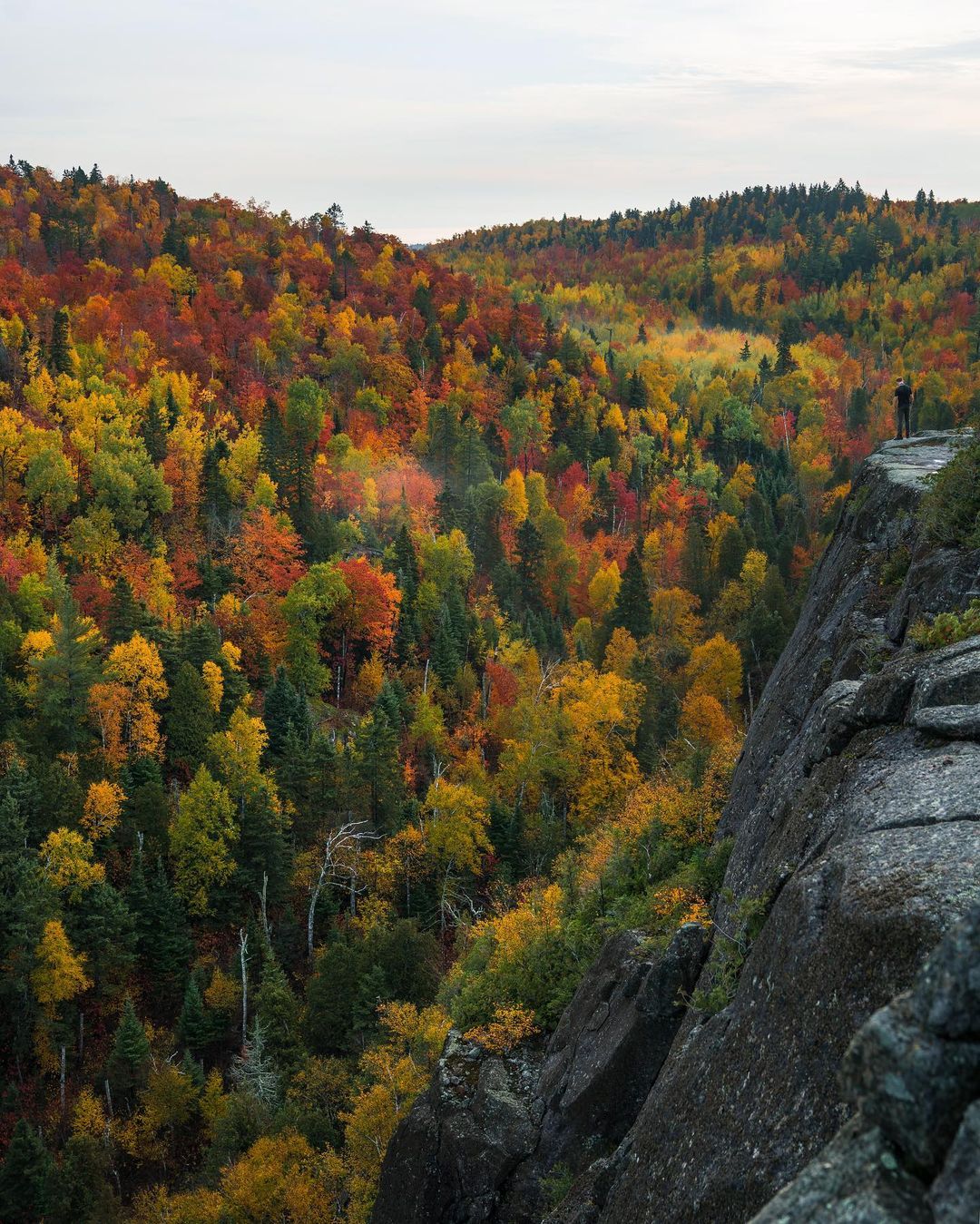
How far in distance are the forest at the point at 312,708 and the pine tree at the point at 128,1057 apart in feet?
0.51

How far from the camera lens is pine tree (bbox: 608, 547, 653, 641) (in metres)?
86.7

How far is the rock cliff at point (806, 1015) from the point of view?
696cm

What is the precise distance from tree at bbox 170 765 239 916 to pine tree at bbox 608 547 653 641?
134 feet

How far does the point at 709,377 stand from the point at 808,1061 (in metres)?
200

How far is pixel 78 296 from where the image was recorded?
134 metres

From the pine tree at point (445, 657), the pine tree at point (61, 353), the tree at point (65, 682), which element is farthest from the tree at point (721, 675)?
the pine tree at point (61, 353)

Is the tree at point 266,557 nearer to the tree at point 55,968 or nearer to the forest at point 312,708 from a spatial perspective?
the forest at point 312,708

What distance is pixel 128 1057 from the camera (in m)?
49.1

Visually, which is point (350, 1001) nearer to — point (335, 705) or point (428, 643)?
point (335, 705)

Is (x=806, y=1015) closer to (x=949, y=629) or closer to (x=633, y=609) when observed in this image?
(x=949, y=629)

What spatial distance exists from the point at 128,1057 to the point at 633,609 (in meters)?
54.0

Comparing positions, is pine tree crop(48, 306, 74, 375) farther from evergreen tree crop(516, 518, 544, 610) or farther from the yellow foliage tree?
the yellow foliage tree

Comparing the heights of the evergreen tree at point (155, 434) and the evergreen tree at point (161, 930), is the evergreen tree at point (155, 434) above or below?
above

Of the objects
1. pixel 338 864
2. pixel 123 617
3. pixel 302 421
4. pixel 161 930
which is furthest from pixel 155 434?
pixel 161 930
